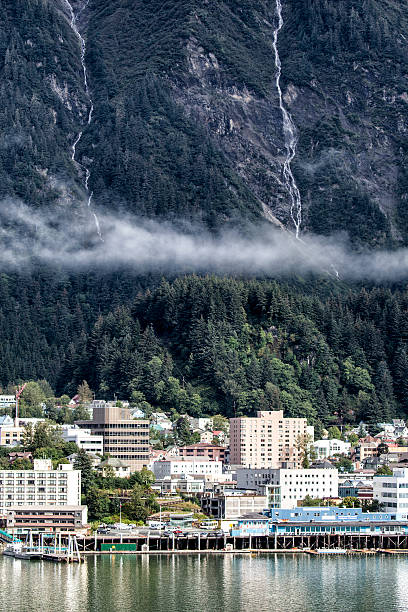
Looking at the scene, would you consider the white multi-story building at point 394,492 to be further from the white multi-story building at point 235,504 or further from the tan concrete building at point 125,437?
the tan concrete building at point 125,437

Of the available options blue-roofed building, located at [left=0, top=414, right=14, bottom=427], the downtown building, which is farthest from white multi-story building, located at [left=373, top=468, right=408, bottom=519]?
blue-roofed building, located at [left=0, top=414, right=14, bottom=427]

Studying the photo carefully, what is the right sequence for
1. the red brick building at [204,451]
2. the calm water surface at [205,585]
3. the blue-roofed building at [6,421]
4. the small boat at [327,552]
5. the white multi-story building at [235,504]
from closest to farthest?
the calm water surface at [205,585]
the small boat at [327,552]
the white multi-story building at [235,504]
the blue-roofed building at [6,421]
the red brick building at [204,451]

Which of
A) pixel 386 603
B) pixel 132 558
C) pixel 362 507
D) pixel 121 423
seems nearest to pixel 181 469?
pixel 121 423

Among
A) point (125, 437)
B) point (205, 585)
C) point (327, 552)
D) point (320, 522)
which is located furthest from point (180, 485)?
point (205, 585)

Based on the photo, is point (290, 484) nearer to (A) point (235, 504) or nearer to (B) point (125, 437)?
(A) point (235, 504)

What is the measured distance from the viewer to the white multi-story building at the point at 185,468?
181 m

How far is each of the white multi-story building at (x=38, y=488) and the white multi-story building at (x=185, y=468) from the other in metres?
22.5

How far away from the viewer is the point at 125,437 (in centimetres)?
18238

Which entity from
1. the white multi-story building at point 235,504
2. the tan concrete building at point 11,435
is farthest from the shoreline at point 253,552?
the tan concrete building at point 11,435

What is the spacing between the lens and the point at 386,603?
120062mm

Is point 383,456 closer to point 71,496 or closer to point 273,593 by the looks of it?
point 71,496

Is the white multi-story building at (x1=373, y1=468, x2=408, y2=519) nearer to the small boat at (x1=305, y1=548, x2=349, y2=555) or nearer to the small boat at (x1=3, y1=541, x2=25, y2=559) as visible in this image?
the small boat at (x1=305, y1=548, x2=349, y2=555)

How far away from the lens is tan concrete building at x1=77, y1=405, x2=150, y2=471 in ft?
596

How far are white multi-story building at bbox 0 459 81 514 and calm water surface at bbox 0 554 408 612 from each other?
635 inches
